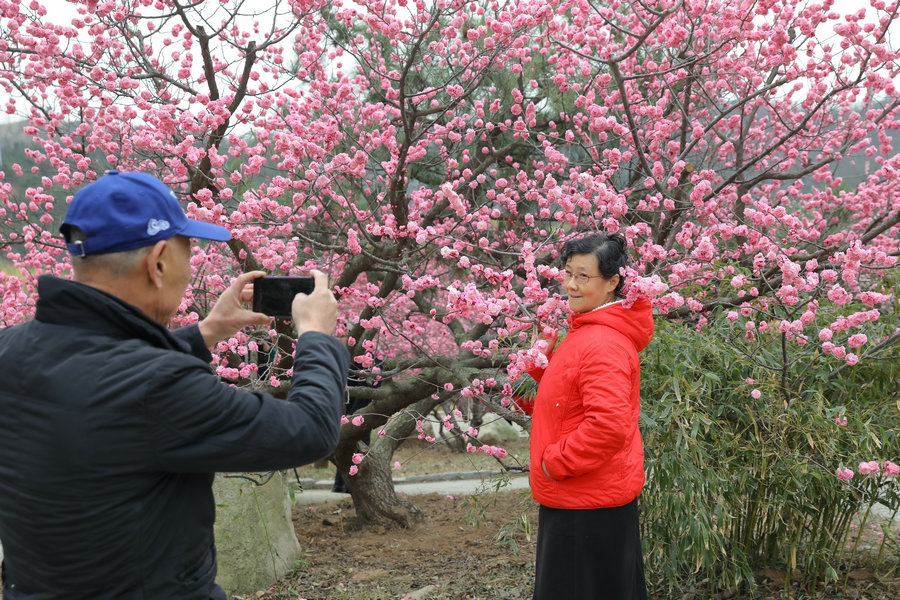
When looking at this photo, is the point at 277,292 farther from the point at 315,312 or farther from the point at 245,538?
the point at 245,538

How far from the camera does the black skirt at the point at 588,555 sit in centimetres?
215

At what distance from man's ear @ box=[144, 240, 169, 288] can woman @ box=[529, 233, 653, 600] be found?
1.30 m

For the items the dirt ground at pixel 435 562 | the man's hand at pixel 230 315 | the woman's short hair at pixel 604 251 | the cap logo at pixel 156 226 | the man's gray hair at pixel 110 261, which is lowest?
the dirt ground at pixel 435 562

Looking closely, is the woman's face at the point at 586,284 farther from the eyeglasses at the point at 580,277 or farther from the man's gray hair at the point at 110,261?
the man's gray hair at the point at 110,261

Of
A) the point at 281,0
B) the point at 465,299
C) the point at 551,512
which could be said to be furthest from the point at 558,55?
the point at 551,512

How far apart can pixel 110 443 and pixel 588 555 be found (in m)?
1.54

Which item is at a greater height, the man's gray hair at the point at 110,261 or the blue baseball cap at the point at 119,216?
the blue baseball cap at the point at 119,216

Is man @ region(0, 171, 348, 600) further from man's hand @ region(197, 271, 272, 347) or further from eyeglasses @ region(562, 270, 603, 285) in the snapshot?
eyeglasses @ region(562, 270, 603, 285)

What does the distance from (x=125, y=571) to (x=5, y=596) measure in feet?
0.96

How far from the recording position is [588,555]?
2.15 metres

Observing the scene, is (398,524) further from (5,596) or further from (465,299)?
(5,596)

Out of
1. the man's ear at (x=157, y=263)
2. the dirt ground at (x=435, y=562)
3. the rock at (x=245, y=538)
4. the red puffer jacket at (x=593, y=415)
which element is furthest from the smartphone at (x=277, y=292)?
the rock at (x=245, y=538)

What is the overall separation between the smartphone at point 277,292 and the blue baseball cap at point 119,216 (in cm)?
32

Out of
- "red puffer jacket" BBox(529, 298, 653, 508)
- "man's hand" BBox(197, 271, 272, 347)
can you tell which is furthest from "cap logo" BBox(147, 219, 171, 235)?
"red puffer jacket" BBox(529, 298, 653, 508)
